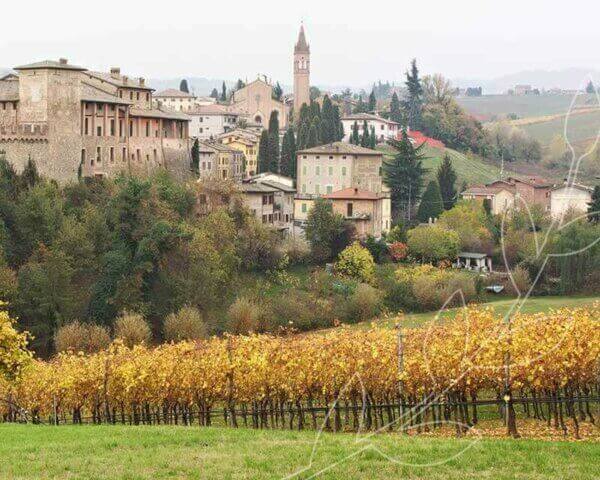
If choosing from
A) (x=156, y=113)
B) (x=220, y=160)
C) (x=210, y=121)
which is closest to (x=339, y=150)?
(x=220, y=160)

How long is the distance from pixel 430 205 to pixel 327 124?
1544 cm

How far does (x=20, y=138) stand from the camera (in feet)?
175

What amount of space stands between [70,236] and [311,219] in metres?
14.3

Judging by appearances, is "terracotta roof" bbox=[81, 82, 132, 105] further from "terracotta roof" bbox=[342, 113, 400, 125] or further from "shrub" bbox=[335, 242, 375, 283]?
"terracotta roof" bbox=[342, 113, 400, 125]

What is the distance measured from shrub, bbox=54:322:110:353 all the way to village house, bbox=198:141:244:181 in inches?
1031

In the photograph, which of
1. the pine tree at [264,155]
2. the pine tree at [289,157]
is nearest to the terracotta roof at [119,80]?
the pine tree at [264,155]

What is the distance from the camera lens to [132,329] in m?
43.5

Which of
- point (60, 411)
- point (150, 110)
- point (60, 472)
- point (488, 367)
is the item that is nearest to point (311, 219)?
point (150, 110)

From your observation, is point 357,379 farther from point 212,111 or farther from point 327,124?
point 212,111

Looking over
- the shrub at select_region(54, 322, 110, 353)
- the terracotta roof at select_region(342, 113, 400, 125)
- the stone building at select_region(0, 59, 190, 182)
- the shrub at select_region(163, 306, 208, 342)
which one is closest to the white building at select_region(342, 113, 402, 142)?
the terracotta roof at select_region(342, 113, 400, 125)

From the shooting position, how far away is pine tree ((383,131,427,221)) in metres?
69.5

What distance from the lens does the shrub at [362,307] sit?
4969 centimetres

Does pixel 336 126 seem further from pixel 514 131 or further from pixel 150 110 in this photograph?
pixel 150 110

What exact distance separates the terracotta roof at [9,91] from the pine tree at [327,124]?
88.9ft
